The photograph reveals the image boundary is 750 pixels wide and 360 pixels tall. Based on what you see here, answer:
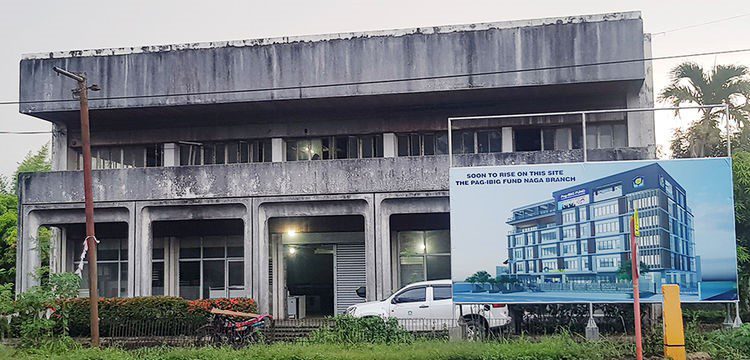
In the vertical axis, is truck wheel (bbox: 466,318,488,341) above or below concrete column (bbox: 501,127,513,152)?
below

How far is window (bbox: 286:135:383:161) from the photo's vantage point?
2998cm

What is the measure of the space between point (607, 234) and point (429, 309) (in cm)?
512

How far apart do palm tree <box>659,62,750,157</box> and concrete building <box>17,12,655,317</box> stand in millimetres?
6192

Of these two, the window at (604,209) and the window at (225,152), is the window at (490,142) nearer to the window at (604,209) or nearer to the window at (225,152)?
the window at (225,152)

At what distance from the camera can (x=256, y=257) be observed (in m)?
27.0

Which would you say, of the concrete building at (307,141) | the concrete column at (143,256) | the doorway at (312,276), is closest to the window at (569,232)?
the concrete building at (307,141)

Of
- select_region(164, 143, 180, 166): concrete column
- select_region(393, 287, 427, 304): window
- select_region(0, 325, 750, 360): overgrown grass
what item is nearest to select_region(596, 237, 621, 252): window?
select_region(0, 325, 750, 360): overgrown grass

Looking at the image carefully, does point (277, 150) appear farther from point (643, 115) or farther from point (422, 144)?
point (643, 115)

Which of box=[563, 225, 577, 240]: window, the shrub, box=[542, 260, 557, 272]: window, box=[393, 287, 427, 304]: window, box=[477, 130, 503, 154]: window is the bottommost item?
the shrub

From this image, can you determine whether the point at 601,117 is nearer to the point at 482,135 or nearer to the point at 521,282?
the point at 482,135

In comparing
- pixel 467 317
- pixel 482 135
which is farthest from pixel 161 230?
pixel 467 317

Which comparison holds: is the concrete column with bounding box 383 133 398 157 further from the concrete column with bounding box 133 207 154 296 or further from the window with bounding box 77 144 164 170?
the window with bounding box 77 144 164 170

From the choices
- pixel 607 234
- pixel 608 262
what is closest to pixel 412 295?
pixel 608 262

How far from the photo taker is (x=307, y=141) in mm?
30438
